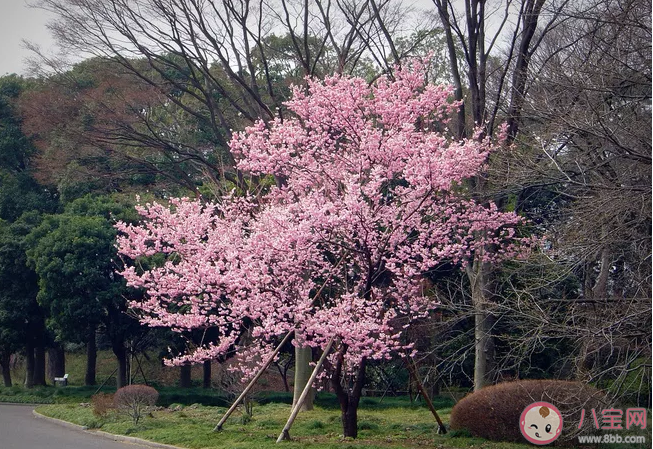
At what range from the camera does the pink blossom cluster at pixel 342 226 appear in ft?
39.5

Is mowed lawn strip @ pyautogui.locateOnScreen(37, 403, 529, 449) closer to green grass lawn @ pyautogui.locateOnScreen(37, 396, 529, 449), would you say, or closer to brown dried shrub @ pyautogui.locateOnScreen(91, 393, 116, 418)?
green grass lawn @ pyautogui.locateOnScreen(37, 396, 529, 449)

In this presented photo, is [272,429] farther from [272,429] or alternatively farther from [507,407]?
[507,407]

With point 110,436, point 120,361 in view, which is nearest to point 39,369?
point 120,361

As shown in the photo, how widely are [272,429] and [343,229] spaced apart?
4.79 meters

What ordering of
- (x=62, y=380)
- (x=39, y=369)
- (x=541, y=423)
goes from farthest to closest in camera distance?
(x=39, y=369) → (x=62, y=380) → (x=541, y=423)

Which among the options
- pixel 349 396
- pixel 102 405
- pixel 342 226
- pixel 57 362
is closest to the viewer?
pixel 342 226

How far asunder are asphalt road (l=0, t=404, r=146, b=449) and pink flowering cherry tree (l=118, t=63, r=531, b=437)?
2.25m

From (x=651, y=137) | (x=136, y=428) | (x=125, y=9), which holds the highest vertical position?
(x=125, y=9)

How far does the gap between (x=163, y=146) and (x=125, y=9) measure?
3.71 metres

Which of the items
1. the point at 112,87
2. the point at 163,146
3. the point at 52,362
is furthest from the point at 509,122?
the point at 52,362

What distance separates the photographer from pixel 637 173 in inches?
368

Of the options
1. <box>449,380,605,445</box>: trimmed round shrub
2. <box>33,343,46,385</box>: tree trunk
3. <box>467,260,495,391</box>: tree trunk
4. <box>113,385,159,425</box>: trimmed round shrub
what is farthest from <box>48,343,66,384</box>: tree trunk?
<box>449,380,605,445</box>: trimmed round shrub

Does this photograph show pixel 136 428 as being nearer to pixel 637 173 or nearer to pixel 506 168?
pixel 506 168

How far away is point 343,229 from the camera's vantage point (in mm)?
12258
